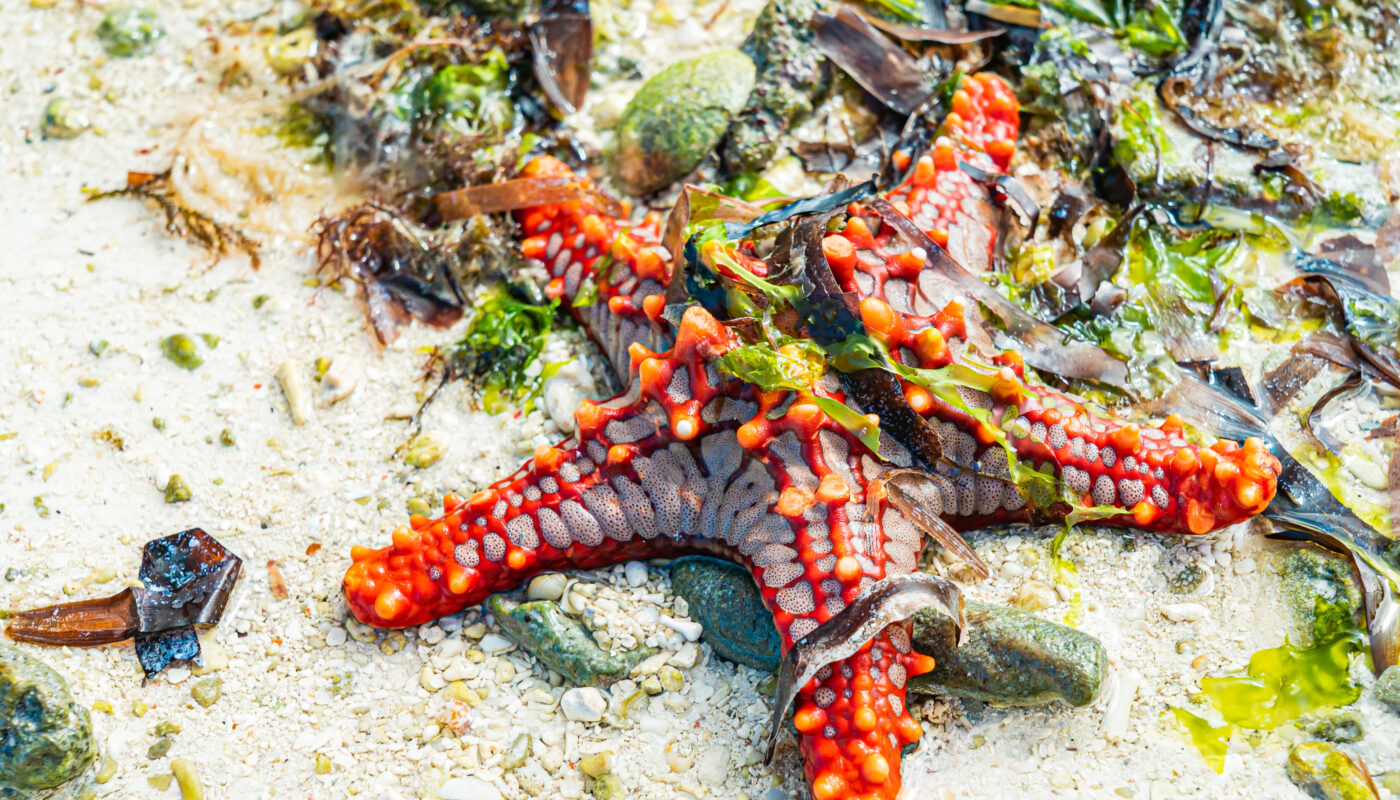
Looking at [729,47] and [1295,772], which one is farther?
[729,47]

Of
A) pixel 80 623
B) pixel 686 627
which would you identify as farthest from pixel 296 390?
pixel 686 627

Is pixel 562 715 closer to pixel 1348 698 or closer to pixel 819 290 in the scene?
pixel 819 290

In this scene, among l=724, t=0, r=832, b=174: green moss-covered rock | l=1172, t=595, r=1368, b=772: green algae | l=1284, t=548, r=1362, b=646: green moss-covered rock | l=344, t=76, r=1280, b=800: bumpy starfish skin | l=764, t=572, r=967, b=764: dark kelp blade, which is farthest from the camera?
l=724, t=0, r=832, b=174: green moss-covered rock

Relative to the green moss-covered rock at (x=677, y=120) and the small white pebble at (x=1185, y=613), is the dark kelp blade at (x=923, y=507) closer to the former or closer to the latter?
the small white pebble at (x=1185, y=613)

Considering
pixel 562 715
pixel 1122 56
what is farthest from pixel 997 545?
pixel 1122 56

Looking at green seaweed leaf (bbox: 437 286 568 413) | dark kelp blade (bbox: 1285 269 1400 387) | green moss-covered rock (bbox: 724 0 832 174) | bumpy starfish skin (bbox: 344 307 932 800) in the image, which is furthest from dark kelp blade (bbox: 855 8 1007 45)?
bumpy starfish skin (bbox: 344 307 932 800)

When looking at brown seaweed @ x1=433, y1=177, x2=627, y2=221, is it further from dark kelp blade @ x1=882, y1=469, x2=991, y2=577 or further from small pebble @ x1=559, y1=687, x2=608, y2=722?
small pebble @ x1=559, y1=687, x2=608, y2=722
